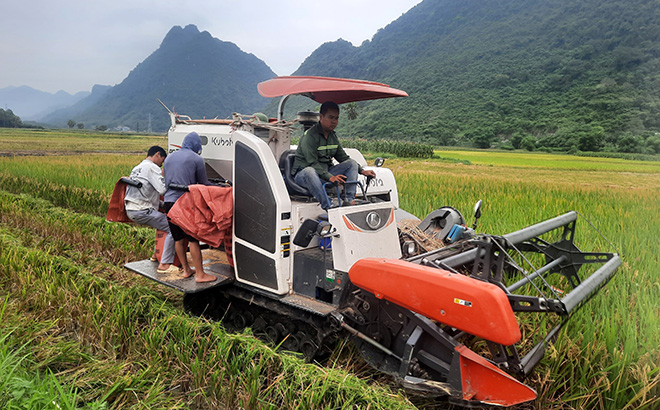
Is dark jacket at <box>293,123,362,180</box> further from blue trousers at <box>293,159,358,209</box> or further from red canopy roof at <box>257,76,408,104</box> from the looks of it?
red canopy roof at <box>257,76,408,104</box>

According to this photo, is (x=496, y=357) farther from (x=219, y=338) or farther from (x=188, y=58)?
(x=188, y=58)

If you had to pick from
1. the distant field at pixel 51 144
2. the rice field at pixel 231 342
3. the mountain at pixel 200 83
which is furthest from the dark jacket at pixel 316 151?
the distant field at pixel 51 144

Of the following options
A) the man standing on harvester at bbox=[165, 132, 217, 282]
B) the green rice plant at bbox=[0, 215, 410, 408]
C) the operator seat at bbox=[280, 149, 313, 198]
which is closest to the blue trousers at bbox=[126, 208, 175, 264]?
the man standing on harvester at bbox=[165, 132, 217, 282]

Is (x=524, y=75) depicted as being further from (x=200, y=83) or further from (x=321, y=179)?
(x=321, y=179)

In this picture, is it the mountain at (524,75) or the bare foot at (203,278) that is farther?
the mountain at (524,75)

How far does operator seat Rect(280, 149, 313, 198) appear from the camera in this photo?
420 centimetres

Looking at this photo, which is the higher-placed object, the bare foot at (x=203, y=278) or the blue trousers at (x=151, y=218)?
the blue trousers at (x=151, y=218)

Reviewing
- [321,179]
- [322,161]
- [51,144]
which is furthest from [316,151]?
[51,144]

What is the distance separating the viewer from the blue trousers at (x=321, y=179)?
3.86 meters

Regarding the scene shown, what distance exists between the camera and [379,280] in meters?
2.96

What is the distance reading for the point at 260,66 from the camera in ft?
178

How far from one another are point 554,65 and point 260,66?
123 feet

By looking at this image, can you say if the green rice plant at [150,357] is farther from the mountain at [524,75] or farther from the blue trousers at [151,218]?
the mountain at [524,75]

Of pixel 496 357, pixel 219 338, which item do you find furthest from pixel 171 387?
pixel 496 357
